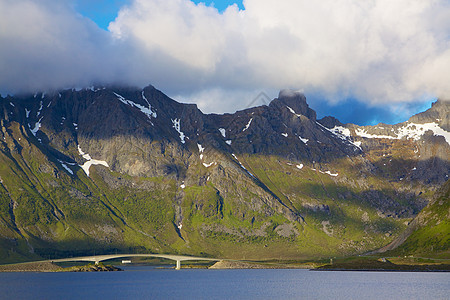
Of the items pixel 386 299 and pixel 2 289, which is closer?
pixel 386 299

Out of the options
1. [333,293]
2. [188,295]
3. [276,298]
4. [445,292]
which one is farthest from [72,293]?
[445,292]

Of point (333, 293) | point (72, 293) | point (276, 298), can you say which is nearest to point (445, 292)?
point (333, 293)

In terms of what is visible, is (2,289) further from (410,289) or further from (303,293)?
(410,289)

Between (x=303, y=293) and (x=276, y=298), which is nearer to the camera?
(x=276, y=298)

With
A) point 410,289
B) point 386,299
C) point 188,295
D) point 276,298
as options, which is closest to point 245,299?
point 276,298

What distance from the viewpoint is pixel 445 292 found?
142 m

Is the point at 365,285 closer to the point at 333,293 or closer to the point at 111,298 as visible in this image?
the point at 333,293

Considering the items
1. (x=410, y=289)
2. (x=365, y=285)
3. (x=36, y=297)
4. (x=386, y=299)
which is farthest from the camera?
(x=365, y=285)

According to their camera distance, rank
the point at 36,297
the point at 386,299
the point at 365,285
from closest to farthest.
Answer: the point at 386,299, the point at 36,297, the point at 365,285

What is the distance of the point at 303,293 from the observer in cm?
14912

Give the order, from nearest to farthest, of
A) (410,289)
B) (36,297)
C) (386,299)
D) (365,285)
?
1. (386,299)
2. (36,297)
3. (410,289)
4. (365,285)

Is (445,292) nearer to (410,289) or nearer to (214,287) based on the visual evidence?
(410,289)

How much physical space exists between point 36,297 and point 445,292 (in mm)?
98343

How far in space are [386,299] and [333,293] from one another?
17.3m
